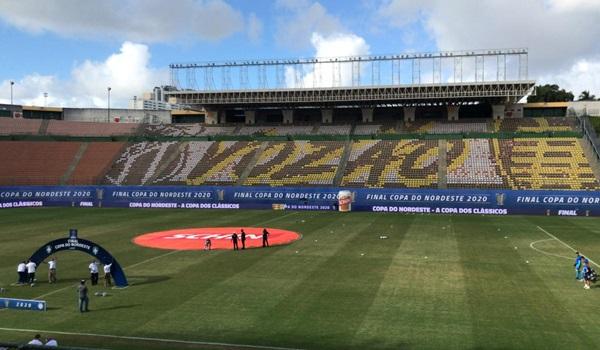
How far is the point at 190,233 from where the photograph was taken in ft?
135

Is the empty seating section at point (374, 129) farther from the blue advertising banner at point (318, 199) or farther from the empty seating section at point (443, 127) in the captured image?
the blue advertising banner at point (318, 199)

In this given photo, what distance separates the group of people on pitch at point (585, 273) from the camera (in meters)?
23.8

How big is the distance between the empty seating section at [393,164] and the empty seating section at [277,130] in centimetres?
1173

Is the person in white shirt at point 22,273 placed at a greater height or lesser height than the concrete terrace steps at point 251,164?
lesser

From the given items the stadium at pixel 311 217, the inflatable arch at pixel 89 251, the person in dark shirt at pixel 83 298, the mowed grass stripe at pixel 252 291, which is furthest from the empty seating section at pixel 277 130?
the person in dark shirt at pixel 83 298

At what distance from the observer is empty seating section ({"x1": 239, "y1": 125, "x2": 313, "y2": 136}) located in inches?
3415

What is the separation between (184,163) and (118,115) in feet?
94.3

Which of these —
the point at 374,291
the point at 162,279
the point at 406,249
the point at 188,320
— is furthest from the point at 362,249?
the point at 188,320

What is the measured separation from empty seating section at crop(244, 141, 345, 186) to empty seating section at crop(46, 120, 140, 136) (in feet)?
93.9

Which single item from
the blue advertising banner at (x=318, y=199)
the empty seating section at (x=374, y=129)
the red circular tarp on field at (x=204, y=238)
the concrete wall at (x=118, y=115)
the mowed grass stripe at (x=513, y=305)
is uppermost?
the concrete wall at (x=118, y=115)

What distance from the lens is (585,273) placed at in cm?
2392

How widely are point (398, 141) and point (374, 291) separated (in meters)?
56.5

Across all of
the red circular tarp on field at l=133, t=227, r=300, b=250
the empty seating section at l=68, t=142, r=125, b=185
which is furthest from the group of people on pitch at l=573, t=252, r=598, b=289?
the empty seating section at l=68, t=142, r=125, b=185

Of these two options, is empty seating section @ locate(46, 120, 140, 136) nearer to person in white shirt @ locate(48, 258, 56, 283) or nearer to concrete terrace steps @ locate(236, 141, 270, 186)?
concrete terrace steps @ locate(236, 141, 270, 186)
